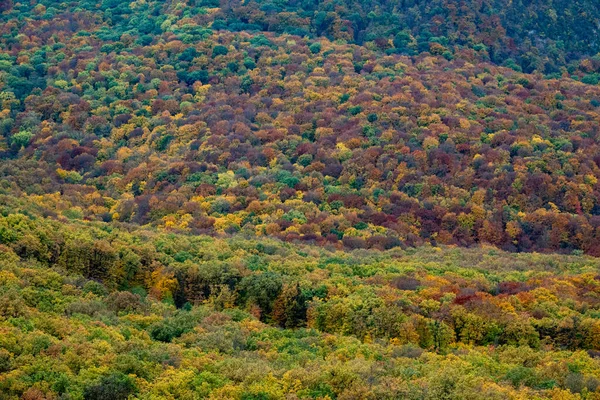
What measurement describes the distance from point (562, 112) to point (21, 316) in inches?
3271

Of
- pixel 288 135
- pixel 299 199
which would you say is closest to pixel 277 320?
pixel 299 199

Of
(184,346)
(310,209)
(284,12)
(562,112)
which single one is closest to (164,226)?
(310,209)

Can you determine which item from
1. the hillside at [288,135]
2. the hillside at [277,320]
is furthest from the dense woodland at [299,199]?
the hillside at [288,135]

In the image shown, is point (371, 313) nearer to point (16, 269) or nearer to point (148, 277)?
point (148, 277)

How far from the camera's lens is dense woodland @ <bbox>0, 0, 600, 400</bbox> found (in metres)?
46.3

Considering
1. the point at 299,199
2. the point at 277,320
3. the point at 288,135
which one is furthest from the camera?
the point at 288,135

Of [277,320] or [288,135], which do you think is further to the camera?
[288,135]

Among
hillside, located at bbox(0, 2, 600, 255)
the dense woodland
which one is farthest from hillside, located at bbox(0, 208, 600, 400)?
hillside, located at bbox(0, 2, 600, 255)

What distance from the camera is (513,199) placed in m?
89.8

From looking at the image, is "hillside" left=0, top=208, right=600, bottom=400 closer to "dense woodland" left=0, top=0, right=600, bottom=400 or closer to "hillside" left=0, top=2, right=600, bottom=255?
"dense woodland" left=0, top=0, right=600, bottom=400

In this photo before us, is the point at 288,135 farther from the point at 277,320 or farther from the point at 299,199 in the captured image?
the point at 277,320

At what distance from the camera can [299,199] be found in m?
88.8

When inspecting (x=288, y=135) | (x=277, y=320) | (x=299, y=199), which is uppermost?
(x=277, y=320)

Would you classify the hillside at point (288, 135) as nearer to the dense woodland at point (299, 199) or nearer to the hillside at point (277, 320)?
the dense woodland at point (299, 199)
